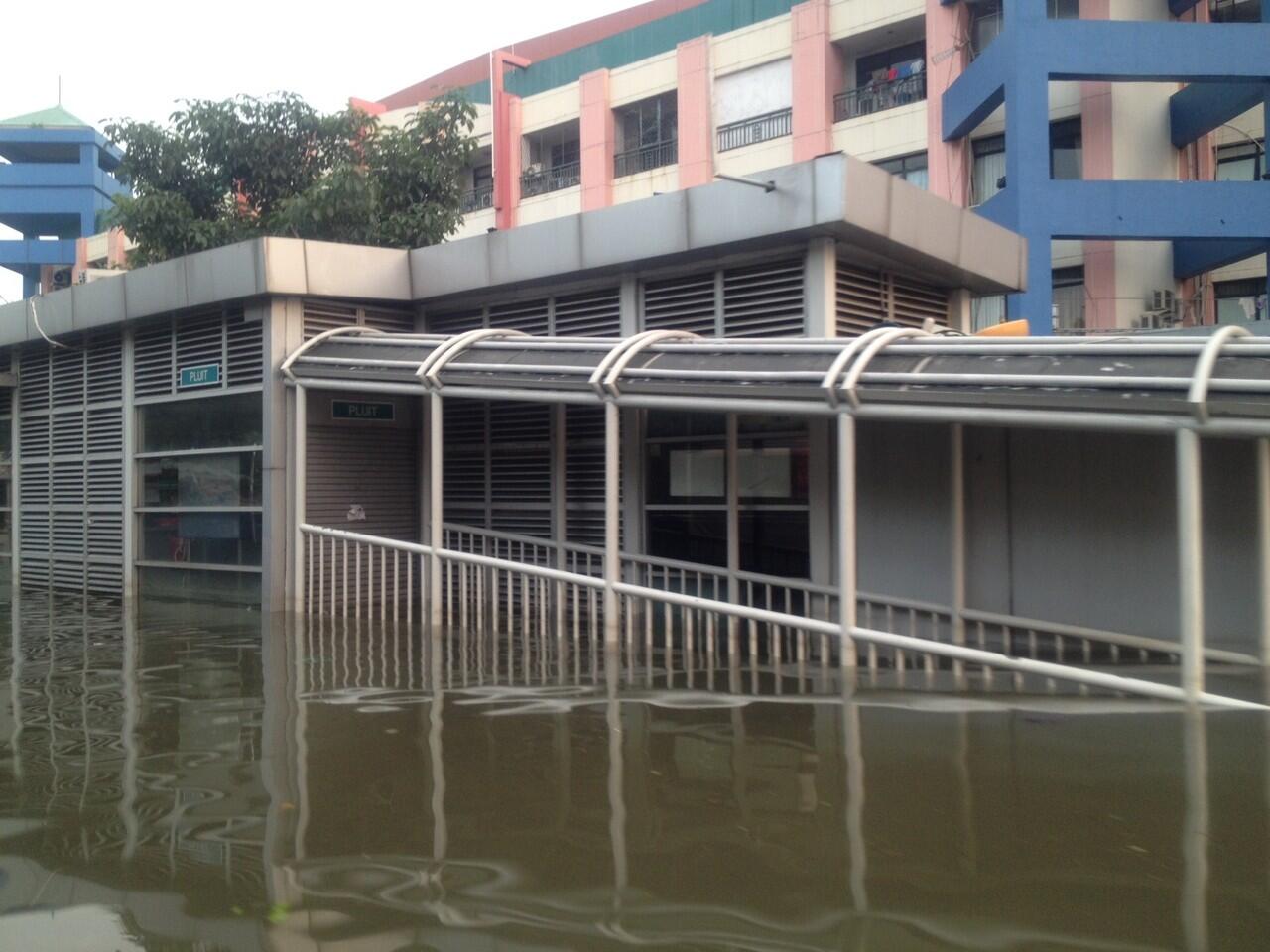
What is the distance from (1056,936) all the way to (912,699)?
9.82 feet

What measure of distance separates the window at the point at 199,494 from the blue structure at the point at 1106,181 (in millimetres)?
12964

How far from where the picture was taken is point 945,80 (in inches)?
866

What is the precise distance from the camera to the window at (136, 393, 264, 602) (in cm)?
1154

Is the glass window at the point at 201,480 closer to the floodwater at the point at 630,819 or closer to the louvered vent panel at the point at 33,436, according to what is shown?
the louvered vent panel at the point at 33,436

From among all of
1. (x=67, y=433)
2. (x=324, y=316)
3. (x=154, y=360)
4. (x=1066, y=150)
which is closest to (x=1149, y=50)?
(x=1066, y=150)

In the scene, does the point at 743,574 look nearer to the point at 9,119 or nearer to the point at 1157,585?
the point at 1157,585

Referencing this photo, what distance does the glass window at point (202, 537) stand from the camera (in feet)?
38.0

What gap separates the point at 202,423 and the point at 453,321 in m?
2.88

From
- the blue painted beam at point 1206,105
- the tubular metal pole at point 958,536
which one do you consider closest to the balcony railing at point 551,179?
the blue painted beam at point 1206,105

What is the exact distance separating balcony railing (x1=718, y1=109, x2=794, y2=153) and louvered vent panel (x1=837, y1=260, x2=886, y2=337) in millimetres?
15882

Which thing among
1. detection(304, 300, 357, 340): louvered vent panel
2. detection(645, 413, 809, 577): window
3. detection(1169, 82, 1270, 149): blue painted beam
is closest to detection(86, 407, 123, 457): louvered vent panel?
detection(304, 300, 357, 340): louvered vent panel

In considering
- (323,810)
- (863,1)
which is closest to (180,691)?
(323,810)

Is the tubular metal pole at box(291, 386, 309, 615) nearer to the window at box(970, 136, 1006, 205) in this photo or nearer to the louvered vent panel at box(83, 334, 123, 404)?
the louvered vent panel at box(83, 334, 123, 404)

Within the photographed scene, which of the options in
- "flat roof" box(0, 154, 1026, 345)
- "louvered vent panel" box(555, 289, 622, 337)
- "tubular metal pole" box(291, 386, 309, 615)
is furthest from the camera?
"tubular metal pole" box(291, 386, 309, 615)
